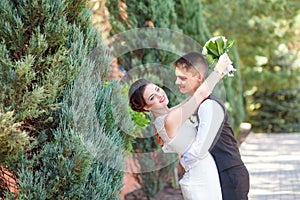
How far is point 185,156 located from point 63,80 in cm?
101

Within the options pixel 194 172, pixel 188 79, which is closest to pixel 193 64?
pixel 188 79

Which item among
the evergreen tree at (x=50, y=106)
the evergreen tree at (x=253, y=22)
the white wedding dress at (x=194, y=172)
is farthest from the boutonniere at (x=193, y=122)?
the evergreen tree at (x=253, y=22)

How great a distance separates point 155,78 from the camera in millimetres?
8367

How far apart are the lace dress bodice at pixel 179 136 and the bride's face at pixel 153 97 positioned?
0.09 metres

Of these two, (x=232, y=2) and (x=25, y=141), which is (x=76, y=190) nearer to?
(x=25, y=141)

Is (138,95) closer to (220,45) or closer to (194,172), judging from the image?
(194,172)

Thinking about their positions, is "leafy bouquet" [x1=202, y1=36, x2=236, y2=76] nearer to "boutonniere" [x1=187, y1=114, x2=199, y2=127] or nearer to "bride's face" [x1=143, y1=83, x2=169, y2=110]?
"boutonniere" [x1=187, y1=114, x2=199, y2=127]

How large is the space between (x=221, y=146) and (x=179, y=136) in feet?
1.12

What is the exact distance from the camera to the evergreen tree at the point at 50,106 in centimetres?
412

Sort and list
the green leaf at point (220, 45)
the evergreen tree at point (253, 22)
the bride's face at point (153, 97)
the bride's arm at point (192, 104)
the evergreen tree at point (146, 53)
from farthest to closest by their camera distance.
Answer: the evergreen tree at point (253, 22) < the evergreen tree at point (146, 53) < the green leaf at point (220, 45) < the bride's face at point (153, 97) < the bride's arm at point (192, 104)

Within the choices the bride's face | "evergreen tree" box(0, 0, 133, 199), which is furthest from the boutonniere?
"evergreen tree" box(0, 0, 133, 199)

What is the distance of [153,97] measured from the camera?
164 inches

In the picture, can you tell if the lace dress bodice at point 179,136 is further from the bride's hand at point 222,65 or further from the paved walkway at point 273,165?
the paved walkway at point 273,165

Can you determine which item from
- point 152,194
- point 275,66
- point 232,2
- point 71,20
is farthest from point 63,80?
point 275,66
